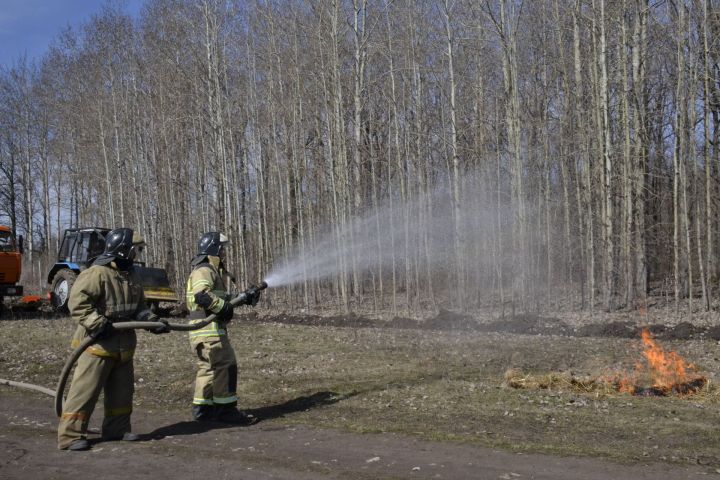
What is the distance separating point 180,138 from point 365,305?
52.3 feet

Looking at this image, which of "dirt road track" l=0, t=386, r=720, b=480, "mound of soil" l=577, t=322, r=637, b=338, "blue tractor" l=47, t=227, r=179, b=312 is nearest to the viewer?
"dirt road track" l=0, t=386, r=720, b=480

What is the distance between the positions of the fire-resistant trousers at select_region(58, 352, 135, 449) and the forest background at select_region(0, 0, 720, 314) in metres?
11.2

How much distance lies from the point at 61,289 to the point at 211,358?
49.3 ft

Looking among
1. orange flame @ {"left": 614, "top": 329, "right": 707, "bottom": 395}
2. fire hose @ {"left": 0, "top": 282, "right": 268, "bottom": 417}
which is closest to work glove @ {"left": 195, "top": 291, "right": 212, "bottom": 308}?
fire hose @ {"left": 0, "top": 282, "right": 268, "bottom": 417}

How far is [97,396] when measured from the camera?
6.70 meters

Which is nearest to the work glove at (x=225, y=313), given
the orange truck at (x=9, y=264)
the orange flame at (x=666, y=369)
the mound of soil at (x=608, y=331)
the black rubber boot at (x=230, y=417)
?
the black rubber boot at (x=230, y=417)

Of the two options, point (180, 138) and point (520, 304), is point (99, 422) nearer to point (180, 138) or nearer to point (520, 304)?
point (520, 304)

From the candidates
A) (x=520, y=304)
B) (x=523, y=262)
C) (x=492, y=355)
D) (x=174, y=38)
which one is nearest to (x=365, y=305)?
(x=520, y=304)

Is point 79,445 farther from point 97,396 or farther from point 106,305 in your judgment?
point 106,305

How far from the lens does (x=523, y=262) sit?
1866cm

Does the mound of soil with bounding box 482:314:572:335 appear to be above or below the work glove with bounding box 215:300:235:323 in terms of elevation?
below

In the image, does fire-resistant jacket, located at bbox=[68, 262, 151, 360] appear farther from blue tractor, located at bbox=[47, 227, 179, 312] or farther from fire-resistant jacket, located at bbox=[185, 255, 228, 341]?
blue tractor, located at bbox=[47, 227, 179, 312]

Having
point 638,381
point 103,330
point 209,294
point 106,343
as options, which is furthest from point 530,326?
point 103,330

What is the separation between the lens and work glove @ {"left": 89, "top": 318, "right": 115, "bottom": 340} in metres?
6.52
